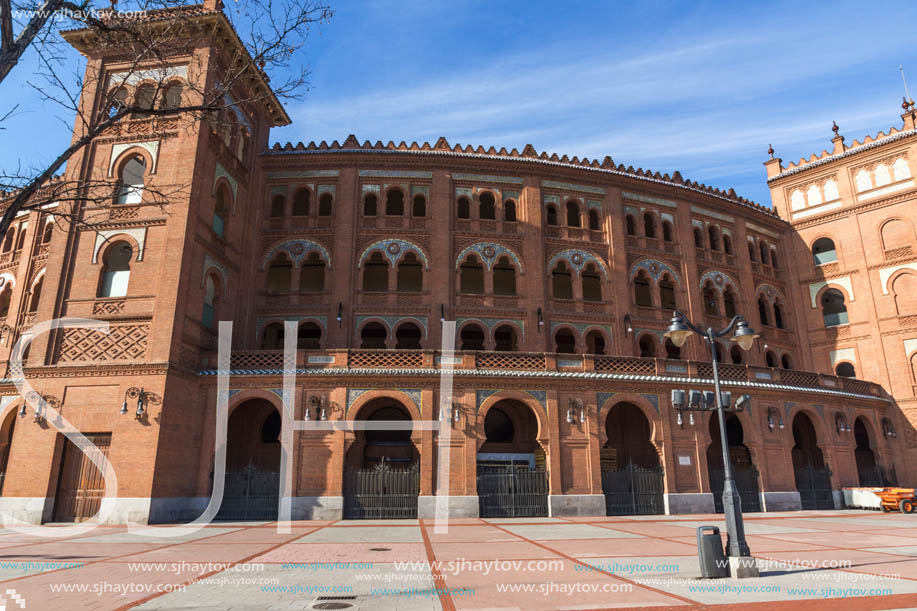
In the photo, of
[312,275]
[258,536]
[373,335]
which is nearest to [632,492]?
[373,335]

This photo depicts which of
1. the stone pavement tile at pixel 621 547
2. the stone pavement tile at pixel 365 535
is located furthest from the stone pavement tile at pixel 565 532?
the stone pavement tile at pixel 365 535

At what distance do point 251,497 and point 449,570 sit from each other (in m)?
13.0

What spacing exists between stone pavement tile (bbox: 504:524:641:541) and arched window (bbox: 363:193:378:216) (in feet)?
55.1

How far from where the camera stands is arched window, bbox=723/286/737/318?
3091 centimetres

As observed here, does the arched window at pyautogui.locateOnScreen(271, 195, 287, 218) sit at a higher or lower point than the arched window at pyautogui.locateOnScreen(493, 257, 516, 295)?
higher

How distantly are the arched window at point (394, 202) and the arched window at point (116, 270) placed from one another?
11.7 meters

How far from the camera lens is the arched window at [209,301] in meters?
22.8

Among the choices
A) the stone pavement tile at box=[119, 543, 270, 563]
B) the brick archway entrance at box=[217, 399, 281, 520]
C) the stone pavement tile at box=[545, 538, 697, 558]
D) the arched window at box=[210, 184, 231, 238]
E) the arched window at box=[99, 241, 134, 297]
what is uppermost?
the arched window at box=[210, 184, 231, 238]

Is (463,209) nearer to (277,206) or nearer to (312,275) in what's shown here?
(312,275)

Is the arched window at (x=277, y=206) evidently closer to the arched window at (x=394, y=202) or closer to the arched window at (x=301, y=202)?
the arched window at (x=301, y=202)

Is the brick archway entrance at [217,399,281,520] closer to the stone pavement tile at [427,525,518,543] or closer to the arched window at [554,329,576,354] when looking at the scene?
the stone pavement tile at [427,525,518,543]

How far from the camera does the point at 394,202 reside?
95.0 feet

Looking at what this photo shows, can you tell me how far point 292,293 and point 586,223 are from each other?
49.1ft

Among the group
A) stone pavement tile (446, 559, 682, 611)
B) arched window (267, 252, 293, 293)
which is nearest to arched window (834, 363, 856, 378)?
stone pavement tile (446, 559, 682, 611)
